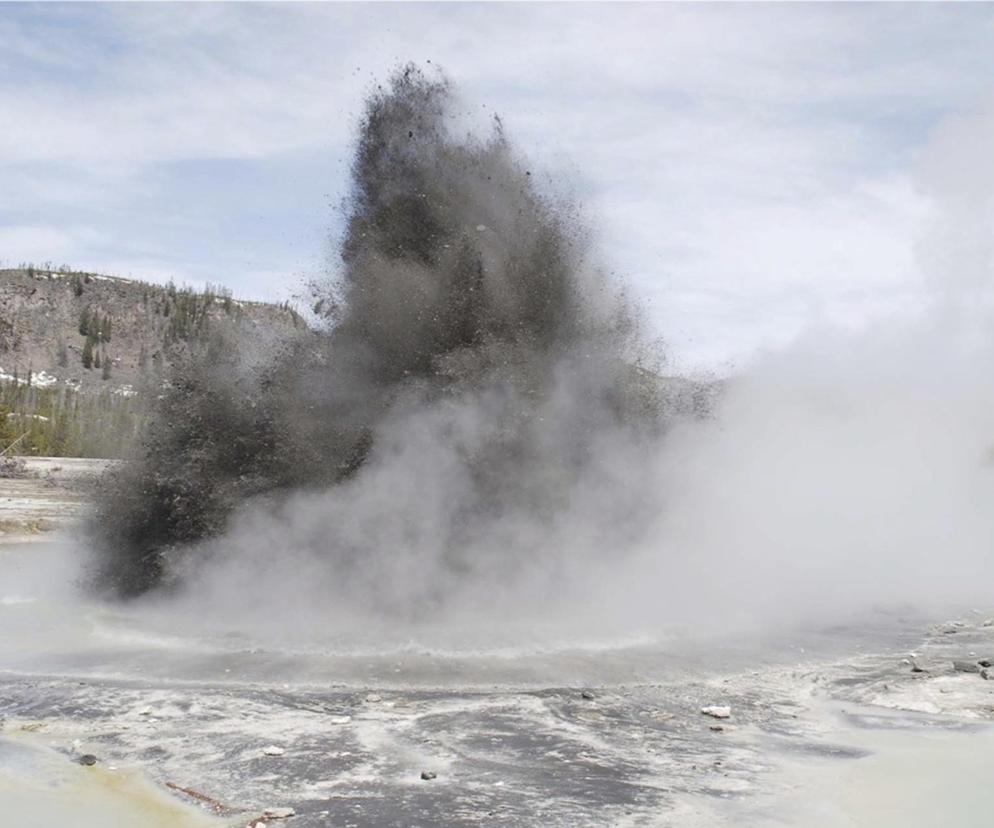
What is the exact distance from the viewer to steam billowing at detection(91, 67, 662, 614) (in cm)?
1611

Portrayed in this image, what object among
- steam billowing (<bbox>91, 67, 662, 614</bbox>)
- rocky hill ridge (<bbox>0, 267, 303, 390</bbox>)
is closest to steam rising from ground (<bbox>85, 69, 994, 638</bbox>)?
steam billowing (<bbox>91, 67, 662, 614</bbox>)

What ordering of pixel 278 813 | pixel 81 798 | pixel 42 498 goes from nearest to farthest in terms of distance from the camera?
pixel 278 813 → pixel 81 798 → pixel 42 498

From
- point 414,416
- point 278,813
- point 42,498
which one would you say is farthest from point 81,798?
point 42,498

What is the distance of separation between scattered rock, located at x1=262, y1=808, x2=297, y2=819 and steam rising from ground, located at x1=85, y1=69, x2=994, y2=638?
7.12 m

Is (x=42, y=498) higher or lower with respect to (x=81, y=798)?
higher

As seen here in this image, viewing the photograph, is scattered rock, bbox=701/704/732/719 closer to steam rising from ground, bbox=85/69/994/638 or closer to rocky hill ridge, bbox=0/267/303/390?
steam rising from ground, bbox=85/69/994/638

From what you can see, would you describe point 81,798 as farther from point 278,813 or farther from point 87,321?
point 87,321

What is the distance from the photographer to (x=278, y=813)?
7531 mm

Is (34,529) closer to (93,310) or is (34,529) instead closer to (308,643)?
(308,643)

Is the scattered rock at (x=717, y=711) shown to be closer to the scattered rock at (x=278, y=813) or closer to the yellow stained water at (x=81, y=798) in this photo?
the scattered rock at (x=278, y=813)

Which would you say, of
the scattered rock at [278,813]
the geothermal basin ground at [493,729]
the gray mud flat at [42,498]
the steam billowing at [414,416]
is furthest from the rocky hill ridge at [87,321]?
the scattered rock at [278,813]

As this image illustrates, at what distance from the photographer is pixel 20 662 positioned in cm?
1310

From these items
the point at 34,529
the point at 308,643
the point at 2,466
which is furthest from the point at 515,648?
the point at 2,466

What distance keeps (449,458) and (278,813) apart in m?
9.03
